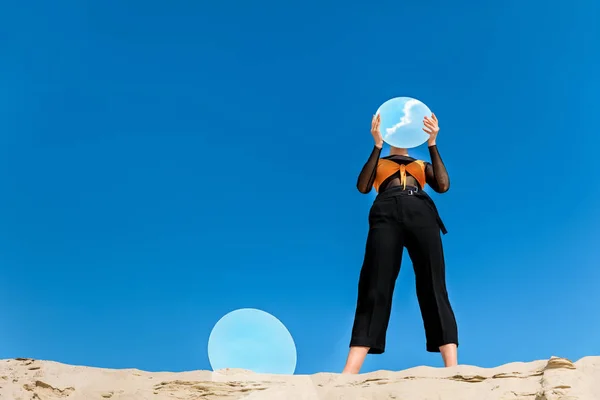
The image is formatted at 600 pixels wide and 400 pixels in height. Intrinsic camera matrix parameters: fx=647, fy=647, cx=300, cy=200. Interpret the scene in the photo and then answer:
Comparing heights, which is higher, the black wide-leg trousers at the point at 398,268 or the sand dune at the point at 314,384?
the black wide-leg trousers at the point at 398,268

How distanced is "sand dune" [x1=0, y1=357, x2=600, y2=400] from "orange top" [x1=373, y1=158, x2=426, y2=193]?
159 centimetres

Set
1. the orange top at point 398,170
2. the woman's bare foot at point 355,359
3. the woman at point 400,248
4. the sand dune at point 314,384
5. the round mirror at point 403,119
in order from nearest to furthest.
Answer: the sand dune at point 314,384
the woman's bare foot at point 355,359
the woman at point 400,248
the round mirror at point 403,119
the orange top at point 398,170

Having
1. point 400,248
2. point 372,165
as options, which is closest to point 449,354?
point 400,248

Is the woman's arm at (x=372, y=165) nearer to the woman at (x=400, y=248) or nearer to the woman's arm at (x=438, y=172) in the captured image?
the woman at (x=400, y=248)

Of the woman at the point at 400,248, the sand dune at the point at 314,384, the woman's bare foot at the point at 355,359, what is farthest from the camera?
the woman at the point at 400,248

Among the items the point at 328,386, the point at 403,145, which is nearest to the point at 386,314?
the point at 328,386

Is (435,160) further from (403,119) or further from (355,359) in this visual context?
(355,359)

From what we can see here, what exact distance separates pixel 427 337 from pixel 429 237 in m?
0.72

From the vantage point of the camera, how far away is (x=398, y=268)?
15.6 feet

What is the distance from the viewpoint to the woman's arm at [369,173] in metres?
4.83

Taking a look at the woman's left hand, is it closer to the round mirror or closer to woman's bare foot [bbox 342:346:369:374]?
the round mirror

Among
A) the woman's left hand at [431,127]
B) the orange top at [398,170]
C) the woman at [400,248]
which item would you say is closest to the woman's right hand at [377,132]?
the woman at [400,248]

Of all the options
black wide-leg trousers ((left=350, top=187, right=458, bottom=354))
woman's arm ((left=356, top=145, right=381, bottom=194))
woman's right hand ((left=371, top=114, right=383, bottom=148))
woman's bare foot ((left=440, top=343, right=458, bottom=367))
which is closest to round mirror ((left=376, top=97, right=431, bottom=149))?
woman's right hand ((left=371, top=114, right=383, bottom=148))

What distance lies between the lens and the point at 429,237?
4.76m
